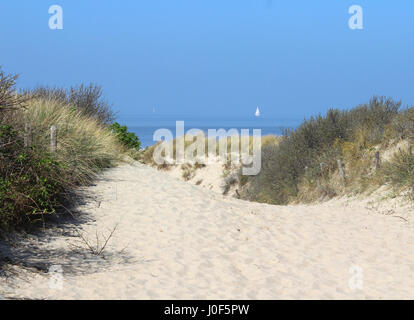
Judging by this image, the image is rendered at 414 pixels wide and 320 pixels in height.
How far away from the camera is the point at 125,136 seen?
19.9 meters

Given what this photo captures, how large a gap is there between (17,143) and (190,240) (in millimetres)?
3579

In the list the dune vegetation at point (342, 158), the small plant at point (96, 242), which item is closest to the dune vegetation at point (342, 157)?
the dune vegetation at point (342, 158)

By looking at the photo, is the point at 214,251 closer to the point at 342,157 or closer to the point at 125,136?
the point at 342,157

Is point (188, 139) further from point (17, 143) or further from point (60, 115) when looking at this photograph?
point (17, 143)

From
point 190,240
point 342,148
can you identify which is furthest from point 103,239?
point 342,148

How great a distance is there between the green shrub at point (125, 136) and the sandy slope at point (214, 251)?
240 inches

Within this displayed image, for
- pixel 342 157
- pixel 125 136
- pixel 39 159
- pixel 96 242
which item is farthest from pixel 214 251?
pixel 125 136

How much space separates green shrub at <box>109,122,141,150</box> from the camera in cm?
1955

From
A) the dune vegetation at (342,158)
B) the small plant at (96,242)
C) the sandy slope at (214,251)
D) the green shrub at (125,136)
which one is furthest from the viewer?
the green shrub at (125,136)

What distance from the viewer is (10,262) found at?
7.58m

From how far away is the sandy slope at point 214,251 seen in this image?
7.26 meters

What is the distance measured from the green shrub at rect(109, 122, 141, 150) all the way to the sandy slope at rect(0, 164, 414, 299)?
20.0 ft

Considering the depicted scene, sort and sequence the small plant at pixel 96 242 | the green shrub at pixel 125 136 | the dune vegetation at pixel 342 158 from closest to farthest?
1. the small plant at pixel 96 242
2. the dune vegetation at pixel 342 158
3. the green shrub at pixel 125 136

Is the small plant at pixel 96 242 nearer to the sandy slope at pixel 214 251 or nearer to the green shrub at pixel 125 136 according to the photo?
the sandy slope at pixel 214 251
